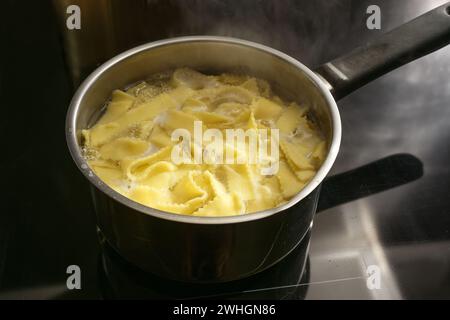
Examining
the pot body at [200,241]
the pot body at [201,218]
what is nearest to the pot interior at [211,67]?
the pot body at [201,218]

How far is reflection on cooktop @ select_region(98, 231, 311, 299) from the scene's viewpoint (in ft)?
3.98

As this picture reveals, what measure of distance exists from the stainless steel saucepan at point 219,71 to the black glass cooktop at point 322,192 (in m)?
0.08

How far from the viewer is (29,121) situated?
1.62 meters

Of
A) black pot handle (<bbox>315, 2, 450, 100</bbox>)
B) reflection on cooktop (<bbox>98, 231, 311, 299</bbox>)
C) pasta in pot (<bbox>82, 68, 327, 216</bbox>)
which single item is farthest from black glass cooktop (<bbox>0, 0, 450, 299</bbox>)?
black pot handle (<bbox>315, 2, 450, 100</bbox>)

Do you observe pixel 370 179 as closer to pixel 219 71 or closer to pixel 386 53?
pixel 386 53

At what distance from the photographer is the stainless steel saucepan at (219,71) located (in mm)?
1060

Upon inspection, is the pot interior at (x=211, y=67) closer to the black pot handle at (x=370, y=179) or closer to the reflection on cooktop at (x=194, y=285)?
the black pot handle at (x=370, y=179)

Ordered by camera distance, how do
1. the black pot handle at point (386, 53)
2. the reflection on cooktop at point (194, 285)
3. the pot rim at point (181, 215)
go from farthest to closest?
the black pot handle at point (386, 53) < the reflection on cooktop at point (194, 285) < the pot rim at point (181, 215)

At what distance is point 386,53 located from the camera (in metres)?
1.43

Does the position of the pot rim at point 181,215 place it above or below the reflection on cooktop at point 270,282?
above

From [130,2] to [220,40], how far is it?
13.6 inches

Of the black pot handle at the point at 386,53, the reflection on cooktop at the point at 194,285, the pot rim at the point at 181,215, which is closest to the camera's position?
the pot rim at the point at 181,215

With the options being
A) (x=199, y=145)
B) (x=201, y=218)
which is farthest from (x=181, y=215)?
(x=199, y=145)

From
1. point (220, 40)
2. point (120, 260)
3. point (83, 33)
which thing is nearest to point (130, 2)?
point (83, 33)
